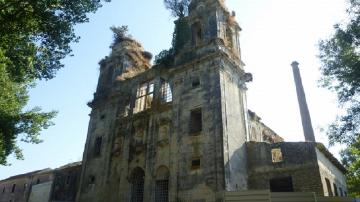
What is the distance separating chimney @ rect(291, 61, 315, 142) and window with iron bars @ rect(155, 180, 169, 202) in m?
16.1

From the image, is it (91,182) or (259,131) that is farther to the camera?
(259,131)

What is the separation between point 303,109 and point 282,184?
617 inches

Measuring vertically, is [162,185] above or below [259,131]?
below

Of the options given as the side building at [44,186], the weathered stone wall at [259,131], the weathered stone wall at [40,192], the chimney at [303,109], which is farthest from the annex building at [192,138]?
the chimney at [303,109]

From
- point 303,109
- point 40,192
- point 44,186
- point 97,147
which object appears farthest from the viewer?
point 40,192

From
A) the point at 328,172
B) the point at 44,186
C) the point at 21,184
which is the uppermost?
the point at 21,184

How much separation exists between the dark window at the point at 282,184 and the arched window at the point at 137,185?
7339mm

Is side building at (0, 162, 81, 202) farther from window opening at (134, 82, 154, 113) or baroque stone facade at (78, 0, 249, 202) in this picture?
window opening at (134, 82, 154, 113)

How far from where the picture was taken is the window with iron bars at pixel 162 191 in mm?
16380

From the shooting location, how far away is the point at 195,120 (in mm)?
17359

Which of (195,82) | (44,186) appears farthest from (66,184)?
(195,82)

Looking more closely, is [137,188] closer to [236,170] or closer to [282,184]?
[236,170]

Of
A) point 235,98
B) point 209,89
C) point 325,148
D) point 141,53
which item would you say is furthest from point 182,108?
point 141,53

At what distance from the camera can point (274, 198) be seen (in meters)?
9.58
